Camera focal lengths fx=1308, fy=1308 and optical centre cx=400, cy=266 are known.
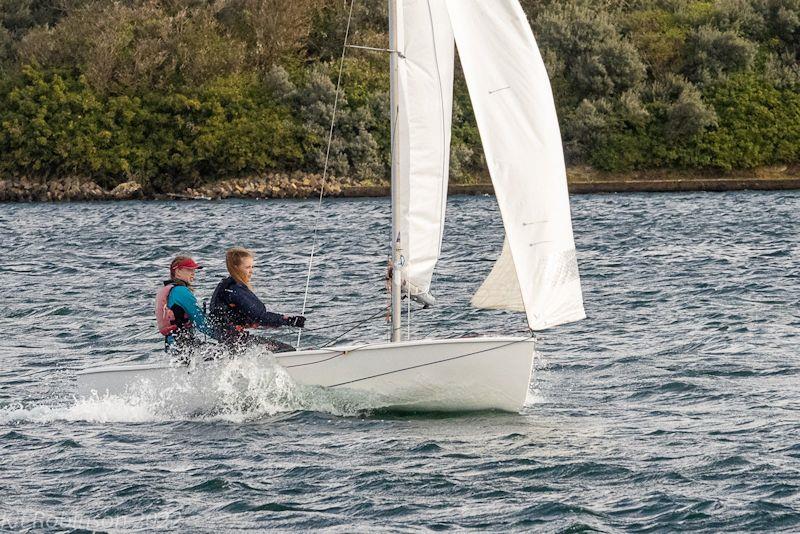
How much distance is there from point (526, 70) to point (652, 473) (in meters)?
3.63

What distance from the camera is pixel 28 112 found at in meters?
53.2

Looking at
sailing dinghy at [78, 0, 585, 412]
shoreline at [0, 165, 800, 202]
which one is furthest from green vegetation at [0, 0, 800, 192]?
sailing dinghy at [78, 0, 585, 412]

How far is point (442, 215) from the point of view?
11.7 metres

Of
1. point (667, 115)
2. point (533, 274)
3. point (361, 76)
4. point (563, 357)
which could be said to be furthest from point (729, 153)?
point (533, 274)

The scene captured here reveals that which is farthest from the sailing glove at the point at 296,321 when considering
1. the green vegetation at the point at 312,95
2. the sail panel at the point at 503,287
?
the green vegetation at the point at 312,95

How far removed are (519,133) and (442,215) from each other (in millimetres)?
1054

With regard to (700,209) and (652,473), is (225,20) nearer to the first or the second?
(700,209)

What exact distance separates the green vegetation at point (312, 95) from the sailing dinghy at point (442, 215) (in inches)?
1537

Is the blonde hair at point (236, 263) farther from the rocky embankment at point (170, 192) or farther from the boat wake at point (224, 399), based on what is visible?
the rocky embankment at point (170, 192)

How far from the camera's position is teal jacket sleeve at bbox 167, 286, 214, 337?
11.5 metres

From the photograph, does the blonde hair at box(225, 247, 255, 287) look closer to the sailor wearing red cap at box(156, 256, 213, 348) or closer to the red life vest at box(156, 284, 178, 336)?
the sailor wearing red cap at box(156, 256, 213, 348)

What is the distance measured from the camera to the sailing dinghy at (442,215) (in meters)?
11.1

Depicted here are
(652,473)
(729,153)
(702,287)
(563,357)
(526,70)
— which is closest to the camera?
(652,473)

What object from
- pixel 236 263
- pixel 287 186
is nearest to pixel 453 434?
pixel 236 263
